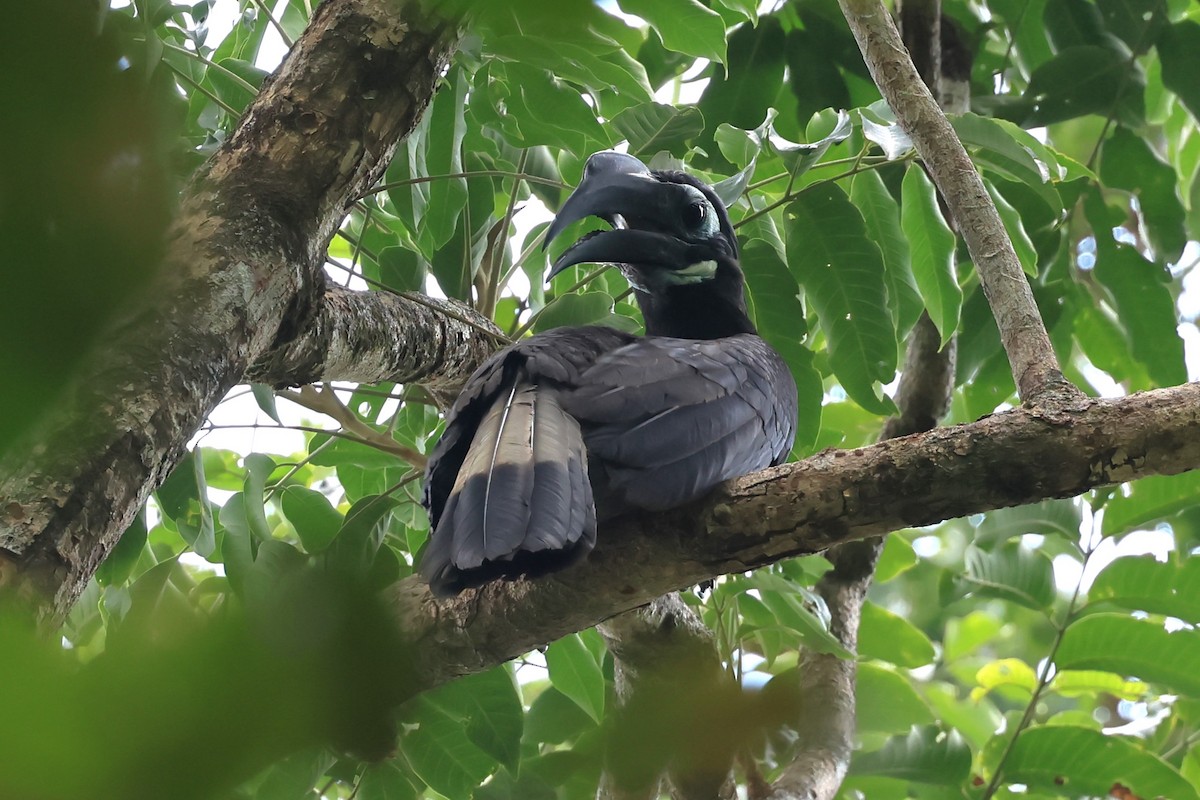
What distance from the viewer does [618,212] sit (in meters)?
2.37

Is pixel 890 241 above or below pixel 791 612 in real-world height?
above

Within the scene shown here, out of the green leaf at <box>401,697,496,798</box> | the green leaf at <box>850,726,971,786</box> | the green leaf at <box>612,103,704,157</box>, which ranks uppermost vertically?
the green leaf at <box>612,103,704,157</box>

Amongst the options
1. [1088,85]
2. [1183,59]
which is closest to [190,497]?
[1088,85]

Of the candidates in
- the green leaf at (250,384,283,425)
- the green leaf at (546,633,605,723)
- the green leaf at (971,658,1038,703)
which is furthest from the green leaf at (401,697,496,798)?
the green leaf at (971,658,1038,703)

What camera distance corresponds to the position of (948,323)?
232 centimetres

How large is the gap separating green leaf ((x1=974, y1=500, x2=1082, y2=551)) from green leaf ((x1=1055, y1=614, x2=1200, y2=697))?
23cm

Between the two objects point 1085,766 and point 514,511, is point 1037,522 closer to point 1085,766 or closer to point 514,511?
point 1085,766

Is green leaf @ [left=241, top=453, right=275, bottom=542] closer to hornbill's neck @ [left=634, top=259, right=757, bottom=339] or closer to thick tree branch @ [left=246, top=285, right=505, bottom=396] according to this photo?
thick tree branch @ [left=246, top=285, right=505, bottom=396]

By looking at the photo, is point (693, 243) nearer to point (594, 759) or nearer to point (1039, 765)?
point (1039, 765)

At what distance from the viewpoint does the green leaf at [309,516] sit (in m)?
2.45

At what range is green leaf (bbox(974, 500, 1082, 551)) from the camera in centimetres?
284

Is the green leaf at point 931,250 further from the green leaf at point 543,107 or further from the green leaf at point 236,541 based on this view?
the green leaf at point 236,541

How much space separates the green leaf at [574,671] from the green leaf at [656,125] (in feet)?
3.48

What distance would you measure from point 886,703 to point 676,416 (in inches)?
58.2
